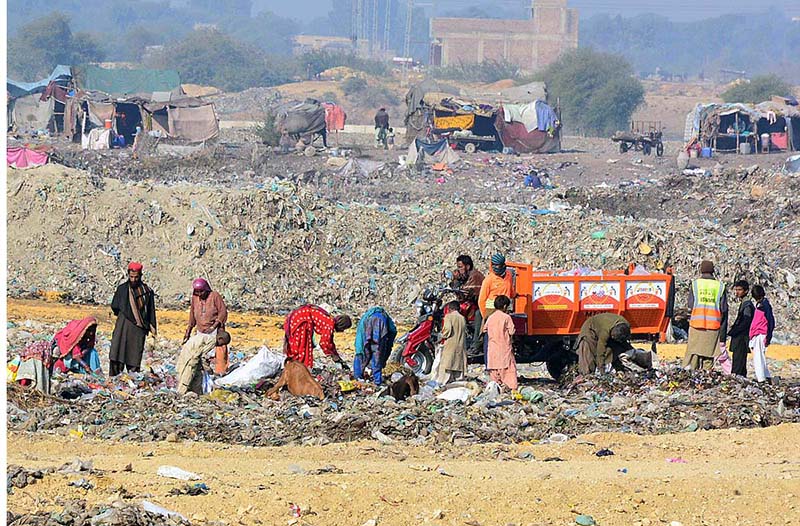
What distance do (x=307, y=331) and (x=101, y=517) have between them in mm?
4386

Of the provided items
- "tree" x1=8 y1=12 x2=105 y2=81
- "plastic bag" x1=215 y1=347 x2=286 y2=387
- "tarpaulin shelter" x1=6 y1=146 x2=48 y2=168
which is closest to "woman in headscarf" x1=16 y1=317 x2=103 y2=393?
"plastic bag" x1=215 y1=347 x2=286 y2=387

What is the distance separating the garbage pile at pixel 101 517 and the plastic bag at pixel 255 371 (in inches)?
177

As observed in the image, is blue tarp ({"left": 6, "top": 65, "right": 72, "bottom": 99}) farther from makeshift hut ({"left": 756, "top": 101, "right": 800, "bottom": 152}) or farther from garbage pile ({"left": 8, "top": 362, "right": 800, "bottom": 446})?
garbage pile ({"left": 8, "top": 362, "right": 800, "bottom": 446})

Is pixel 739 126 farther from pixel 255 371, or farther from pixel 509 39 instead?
pixel 509 39

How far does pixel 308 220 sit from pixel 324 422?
34.6 ft

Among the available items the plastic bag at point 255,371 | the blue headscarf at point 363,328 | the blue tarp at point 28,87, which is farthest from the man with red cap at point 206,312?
the blue tarp at point 28,87

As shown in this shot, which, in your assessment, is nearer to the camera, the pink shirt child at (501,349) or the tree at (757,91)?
the pink shirt child at (501,349)

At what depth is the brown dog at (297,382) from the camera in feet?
34.5

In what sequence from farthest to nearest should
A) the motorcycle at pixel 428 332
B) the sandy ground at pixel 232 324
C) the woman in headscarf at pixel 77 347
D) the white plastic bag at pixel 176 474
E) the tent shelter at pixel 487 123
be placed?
the tent shelter at pixel 487 123 → the sandy ground at pixel 232 324 → the motorcycle at pixel 428 332 → the woman in headscarf at pixel 77 347 → the white plastic bag at pixel 176 474

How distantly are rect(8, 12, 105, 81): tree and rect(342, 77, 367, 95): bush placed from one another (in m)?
22.7

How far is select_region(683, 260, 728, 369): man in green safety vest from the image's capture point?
11.3 metres

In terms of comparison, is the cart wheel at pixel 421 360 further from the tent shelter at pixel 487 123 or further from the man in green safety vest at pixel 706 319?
the tent shelter at pixel 487 123

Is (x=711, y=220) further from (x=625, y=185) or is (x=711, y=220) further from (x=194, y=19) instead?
(x=194, y=19)

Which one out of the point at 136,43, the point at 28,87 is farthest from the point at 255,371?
the point at 136,43
